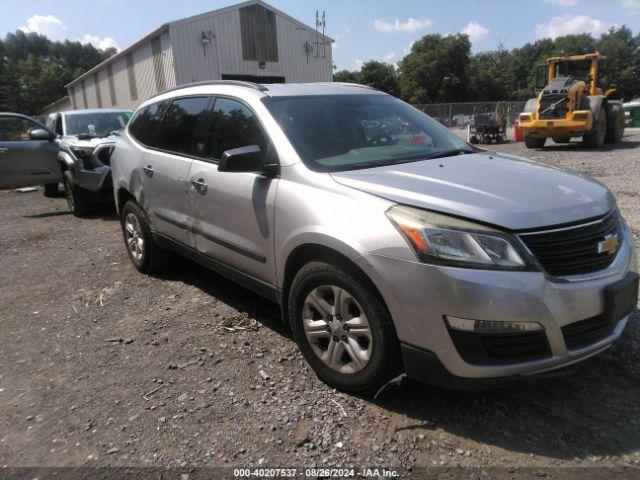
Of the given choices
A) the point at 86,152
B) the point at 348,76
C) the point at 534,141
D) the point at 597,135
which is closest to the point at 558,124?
the point at 597,135

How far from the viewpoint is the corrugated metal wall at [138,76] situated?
22.8 m

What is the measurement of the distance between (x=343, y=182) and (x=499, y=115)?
2904cm

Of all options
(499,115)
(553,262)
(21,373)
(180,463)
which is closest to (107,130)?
(21,373)

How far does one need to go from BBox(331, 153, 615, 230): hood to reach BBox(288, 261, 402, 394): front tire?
518 millimetres

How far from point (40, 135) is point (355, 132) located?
7504mm

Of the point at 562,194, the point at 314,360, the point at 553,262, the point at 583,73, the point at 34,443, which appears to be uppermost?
the point at 583,73

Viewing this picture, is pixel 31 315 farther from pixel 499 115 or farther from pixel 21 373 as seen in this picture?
pixel 499 115

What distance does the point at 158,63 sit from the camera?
23.6 metres

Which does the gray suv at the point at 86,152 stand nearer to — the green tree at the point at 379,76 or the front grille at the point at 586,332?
the front grille at the point at 586,332

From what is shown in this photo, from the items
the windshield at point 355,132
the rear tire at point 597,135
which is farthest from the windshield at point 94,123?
the rear tire at point 597,135

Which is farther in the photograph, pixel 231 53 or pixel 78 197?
pixel 231 53

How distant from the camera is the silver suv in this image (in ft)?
7.44

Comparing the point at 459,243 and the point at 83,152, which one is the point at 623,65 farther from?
the point at 459,243

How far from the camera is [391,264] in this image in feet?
7.75
